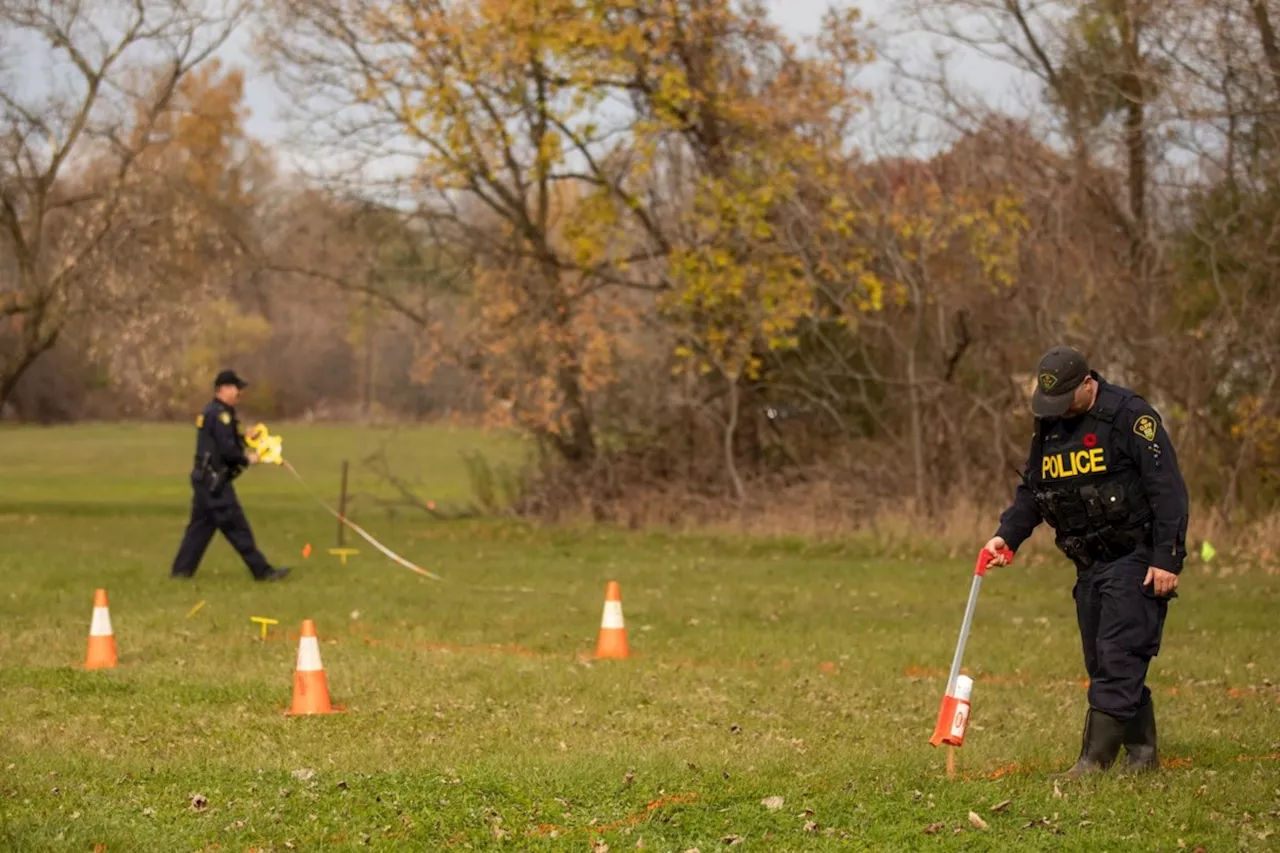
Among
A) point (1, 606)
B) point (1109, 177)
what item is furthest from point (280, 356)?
point (1, 606)

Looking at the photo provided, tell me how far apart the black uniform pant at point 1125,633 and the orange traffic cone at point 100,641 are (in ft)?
21.9

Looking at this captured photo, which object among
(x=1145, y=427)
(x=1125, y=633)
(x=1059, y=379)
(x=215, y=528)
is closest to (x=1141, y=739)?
(x=1125, y=633)

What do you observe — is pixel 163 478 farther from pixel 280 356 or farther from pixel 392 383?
pixel 280 356

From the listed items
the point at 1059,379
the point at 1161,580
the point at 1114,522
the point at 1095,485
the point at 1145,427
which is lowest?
the point at 1161,580

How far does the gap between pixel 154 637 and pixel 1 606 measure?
297 centimetres

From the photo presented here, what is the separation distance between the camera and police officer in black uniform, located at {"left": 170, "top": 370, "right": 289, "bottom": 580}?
15273mm

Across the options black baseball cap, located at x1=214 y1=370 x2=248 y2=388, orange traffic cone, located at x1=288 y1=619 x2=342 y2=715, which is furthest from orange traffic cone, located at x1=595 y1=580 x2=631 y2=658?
black baseball cap, located at x1=214 y1=370 x2=248 y2=388

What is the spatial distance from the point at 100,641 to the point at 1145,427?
23.4ft

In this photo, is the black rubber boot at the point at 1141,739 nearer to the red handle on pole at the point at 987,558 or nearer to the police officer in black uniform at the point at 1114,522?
the police officer in black uniform at the point at 1114,522

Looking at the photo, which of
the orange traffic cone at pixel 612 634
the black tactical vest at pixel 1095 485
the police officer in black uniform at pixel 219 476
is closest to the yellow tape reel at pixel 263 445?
the police officer in black uniform at pixel 219 476

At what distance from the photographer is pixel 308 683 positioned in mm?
8891

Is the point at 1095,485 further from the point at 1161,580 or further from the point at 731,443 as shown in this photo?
the point at 731,443

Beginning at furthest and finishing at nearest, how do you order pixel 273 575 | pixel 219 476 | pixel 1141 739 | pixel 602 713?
pixel 273 575 → pixel 219 476 → pixel 602 713 → pixel 1141 739

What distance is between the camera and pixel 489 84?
25.0m
